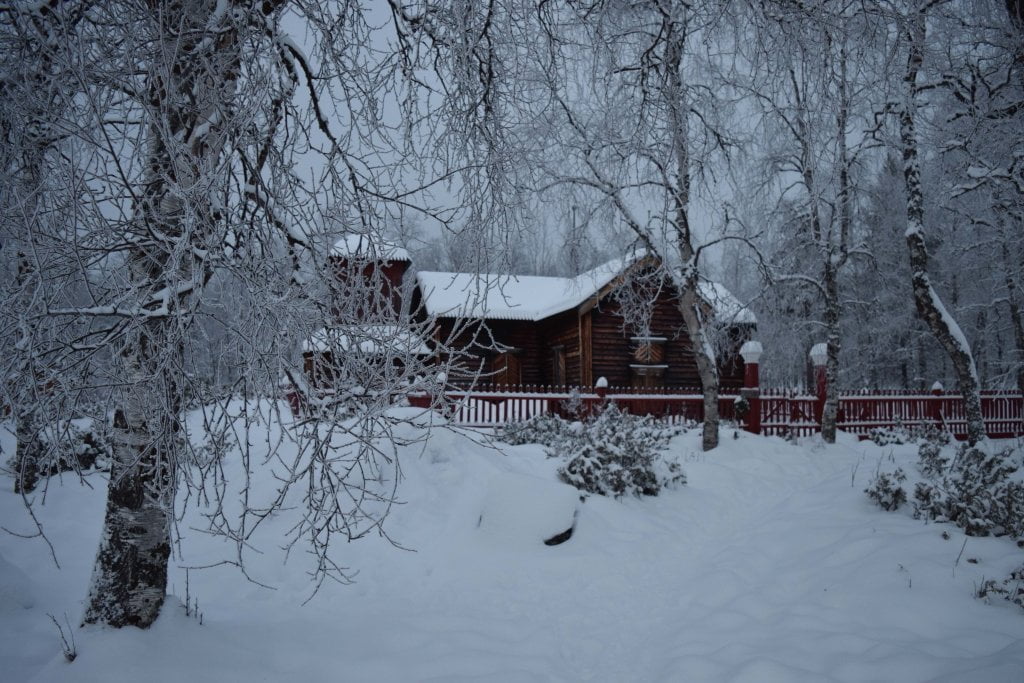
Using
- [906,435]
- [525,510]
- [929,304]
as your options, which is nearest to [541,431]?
[525,510]

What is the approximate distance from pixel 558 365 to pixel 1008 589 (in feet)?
50.1

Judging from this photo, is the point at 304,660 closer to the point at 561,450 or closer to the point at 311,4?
the point at 311,4

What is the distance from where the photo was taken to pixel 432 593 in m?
4.94

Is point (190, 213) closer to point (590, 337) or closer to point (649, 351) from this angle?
point (590, 337)

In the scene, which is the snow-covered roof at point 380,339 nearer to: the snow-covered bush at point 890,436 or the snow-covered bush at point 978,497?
the snow-covered bush at point 978,497

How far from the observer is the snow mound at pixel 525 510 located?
5969 mm

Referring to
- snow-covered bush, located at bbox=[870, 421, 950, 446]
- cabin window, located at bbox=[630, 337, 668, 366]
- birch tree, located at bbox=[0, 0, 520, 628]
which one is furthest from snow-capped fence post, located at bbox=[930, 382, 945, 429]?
birch tree, located at bbox=[0, 0, 520, 628]

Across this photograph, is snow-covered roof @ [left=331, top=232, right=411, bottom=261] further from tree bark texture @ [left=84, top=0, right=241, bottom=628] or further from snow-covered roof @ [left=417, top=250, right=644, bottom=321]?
snow-covered roof @ [left=417, top=250, right=644, bottom=321]

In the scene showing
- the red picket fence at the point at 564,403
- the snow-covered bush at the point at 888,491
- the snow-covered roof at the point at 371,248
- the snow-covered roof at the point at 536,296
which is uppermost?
the snow-covered roof at the point at 536,296

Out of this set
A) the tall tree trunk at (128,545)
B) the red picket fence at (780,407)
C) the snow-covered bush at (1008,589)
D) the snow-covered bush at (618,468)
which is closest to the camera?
the tall tree trunk at (128,545)

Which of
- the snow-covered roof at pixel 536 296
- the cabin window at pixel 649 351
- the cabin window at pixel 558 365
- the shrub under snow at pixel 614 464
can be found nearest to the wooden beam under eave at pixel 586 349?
the snow-covered roof at pixel 536 296

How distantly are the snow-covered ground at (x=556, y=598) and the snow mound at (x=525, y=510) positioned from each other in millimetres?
17

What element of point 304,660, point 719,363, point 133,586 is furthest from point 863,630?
point 719,363

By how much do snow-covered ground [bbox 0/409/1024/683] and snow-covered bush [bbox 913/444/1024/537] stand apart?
0.20 meters
